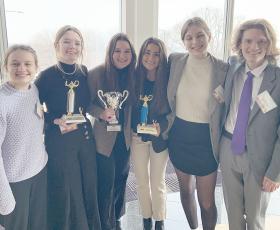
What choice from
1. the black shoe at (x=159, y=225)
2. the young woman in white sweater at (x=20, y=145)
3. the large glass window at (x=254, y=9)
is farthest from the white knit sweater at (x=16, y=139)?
the large glass window at (x=254, y=9)

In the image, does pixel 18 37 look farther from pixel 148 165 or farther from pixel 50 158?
pixel 148 165

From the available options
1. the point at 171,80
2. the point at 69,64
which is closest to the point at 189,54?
the point at 171,80

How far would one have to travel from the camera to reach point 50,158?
2084 millimetres

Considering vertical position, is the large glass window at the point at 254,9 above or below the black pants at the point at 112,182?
above

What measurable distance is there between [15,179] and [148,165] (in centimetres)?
97

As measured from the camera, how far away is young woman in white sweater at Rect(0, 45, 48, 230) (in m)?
1.78

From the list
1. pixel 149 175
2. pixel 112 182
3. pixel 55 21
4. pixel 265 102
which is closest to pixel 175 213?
pixel 149 175

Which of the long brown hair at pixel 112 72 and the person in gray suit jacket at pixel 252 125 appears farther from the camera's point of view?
the long brown hair at pixel 112 72

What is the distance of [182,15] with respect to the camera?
145 inches

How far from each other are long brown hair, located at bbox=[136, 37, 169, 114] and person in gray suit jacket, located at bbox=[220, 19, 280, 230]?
447mm

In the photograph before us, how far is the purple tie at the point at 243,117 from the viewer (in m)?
1.83

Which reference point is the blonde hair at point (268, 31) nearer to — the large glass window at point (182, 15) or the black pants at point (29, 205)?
the black pants at point (29, 205)

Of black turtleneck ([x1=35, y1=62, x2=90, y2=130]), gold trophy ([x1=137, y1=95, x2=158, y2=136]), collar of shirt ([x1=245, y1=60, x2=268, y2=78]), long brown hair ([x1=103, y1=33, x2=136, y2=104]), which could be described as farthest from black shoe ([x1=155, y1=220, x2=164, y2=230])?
collar of shirt ([x1=245, y1=60, x2=268, y2=78])

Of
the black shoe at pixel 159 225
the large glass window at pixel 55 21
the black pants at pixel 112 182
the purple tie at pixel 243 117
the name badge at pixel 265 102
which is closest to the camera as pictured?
the name badge at pixel 265 102
